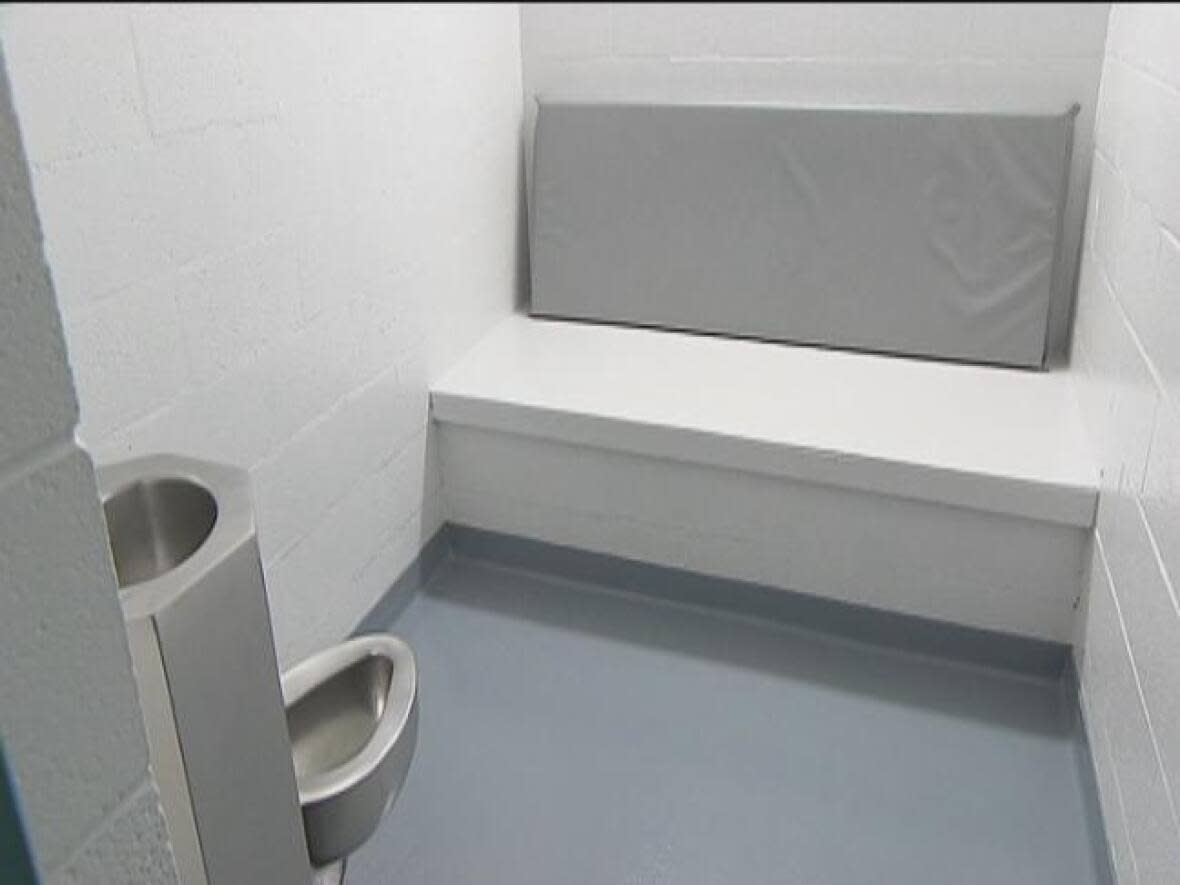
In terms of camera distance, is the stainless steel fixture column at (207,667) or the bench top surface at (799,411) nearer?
the stainless steel fixture column at (207,667)

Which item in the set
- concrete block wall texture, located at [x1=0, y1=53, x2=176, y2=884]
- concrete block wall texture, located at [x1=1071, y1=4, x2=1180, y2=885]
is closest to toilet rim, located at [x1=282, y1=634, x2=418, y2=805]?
concrete block wall texture, located at [x1=0, y1=53, x2=176, y2=884]

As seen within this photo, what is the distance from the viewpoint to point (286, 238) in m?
1.66

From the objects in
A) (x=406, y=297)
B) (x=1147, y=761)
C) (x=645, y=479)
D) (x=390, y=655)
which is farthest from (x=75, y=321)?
(x=1147, y=761)

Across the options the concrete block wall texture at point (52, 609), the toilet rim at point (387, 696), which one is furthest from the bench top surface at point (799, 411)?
the concrete block wall texture at point (52, 609)

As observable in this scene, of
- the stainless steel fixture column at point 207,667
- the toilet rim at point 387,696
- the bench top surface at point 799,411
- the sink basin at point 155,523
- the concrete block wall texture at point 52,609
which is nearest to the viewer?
the concrete block wall texture at point 52,609

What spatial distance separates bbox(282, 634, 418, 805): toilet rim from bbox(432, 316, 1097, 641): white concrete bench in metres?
0.77

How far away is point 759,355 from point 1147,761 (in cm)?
131

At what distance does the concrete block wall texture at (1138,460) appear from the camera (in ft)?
4.21

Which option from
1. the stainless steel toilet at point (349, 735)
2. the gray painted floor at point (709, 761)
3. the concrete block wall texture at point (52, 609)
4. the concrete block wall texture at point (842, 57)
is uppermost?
the concrete block wall texture at point (842, 57)

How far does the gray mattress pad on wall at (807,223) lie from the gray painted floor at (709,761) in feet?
2.66

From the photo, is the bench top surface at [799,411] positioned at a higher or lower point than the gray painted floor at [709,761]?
higher

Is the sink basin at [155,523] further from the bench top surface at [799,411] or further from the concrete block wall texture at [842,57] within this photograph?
the concrete block wall texture at [842,57]

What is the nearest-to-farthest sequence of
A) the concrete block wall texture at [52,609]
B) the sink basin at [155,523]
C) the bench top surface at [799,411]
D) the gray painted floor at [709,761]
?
1. the concrete block wall texture at [52,609]
2. the sink basin at [155,523]
3. the gray painted floor at [709,761]
4. the bench top surface at [799,411]

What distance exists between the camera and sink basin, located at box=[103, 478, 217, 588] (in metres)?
1.09
